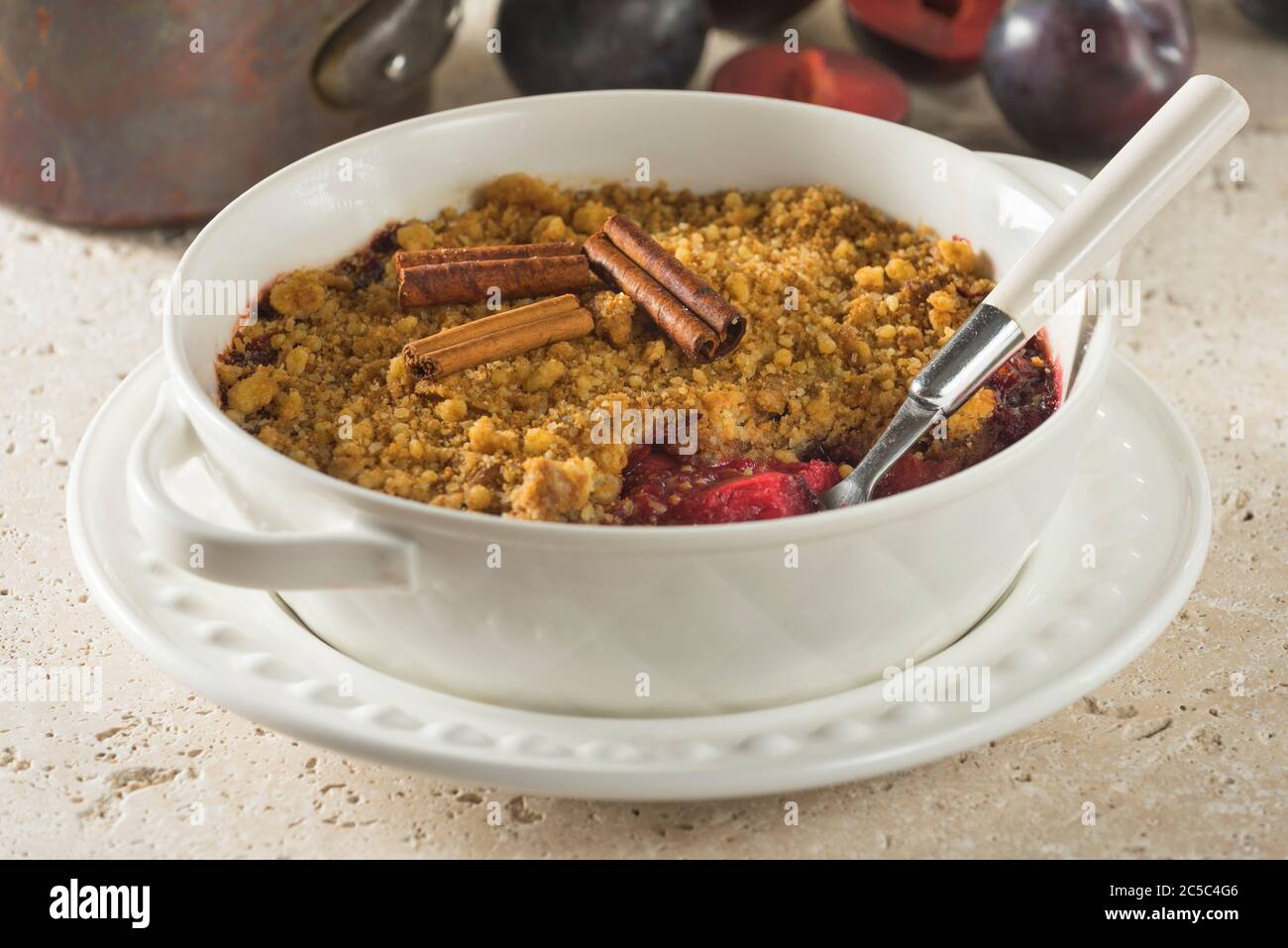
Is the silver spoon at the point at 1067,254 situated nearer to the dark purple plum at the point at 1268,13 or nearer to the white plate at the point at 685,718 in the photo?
the white plate at the point at 685,718

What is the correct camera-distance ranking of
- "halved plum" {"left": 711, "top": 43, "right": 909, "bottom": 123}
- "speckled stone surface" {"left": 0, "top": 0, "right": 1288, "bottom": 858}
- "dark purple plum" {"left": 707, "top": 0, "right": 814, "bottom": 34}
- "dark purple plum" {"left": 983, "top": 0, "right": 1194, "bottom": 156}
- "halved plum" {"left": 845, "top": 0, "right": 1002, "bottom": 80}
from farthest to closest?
1. "dark purple plum" {"left": 707, "top": 0, "right": 814, "bottom": 34}
2. "halved plum" {"left": 845, "top": 0, "right": 1002, "bottom": 80}
3. "halved plum" {"left": 711, "top": 43, "right": 909, "bottom": 123}
4. "dark purple plum" {"left": 983, "top": 0, "right": 1194, "bottom": 156}
5. "speckled stone surface" {"left": 0, "top": 0, "right": 1288, "bottom": 858}

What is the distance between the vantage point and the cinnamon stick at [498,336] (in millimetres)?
1172

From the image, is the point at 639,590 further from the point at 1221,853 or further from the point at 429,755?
the point at 1221,853

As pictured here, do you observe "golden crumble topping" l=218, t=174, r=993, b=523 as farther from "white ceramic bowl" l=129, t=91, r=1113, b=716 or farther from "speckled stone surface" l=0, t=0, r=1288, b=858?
"speckled stone surface" l=0, t=0, r=1288, b=858

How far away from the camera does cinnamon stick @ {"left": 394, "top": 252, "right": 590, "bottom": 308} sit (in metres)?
1.26

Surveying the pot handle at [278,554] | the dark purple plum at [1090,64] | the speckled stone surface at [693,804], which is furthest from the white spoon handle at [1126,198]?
the dark purple plum at [1090,64]

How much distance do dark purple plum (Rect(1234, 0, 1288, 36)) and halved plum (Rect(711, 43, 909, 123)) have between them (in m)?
0.73

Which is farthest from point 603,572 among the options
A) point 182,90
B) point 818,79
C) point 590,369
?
point 818,79

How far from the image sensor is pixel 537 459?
103 cm

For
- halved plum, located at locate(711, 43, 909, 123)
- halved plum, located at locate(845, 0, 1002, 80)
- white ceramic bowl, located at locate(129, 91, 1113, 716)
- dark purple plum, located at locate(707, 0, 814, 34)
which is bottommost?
white ceramic bowl, located at locate(129, 91, 1113, 716)

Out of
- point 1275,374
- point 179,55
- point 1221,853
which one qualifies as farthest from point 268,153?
point 1221,853

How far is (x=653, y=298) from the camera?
1229mm

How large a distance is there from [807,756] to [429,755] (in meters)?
0.24

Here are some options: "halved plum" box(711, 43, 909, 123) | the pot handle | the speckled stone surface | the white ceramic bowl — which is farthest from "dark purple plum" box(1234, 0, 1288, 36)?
the pot handle
